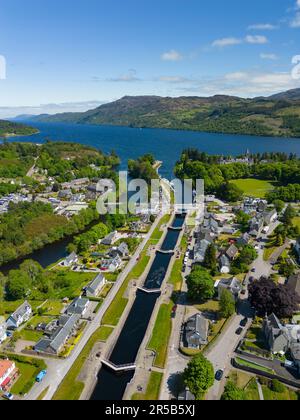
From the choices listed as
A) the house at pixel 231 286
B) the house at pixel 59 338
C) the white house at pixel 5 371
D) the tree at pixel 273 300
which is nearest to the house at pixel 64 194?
the house at pixel 59 338

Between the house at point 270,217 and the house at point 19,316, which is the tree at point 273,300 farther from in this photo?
the house at point 270,217

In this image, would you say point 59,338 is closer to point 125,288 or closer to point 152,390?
point 152,390

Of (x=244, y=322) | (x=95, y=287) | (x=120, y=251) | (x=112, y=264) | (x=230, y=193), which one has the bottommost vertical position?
(x=244, y=322)

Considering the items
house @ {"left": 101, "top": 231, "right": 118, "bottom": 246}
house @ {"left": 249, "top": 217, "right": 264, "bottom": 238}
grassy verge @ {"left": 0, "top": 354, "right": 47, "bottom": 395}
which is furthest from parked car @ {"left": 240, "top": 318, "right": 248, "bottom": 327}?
house @ {"left": 101, "top": 231, "right": 118, "bottom": 246}

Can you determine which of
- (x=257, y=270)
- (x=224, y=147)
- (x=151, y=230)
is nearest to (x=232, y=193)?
(x=151, y=230)

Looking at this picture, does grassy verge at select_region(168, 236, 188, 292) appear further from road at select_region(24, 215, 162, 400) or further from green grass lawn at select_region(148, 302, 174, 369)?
road at select_region(24, 215, 162, 400)

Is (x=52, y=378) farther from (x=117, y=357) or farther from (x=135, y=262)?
(x=135, y=262)

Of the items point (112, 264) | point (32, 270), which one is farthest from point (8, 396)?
point (112, 264)
